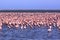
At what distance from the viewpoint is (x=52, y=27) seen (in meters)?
15.6

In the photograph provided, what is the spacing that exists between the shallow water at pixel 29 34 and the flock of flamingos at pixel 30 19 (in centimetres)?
95

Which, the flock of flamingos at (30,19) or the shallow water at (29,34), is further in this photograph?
the flock of flamingos at (30,19)

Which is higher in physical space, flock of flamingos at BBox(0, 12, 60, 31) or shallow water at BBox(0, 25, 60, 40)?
flock of flamingos at BBox(0, 12, 60, 31)

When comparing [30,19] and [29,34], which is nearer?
[29,34]

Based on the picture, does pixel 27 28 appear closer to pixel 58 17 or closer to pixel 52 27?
pixel 52 27

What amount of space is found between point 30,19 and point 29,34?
323 cm

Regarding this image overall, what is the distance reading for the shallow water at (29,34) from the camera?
43.1 feet

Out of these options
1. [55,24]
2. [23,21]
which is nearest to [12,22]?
[23,21]

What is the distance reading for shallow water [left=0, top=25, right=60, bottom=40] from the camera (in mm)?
13141

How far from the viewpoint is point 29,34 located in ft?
46.0

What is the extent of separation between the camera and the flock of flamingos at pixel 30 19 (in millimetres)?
16594

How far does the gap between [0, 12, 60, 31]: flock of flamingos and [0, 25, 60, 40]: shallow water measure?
37.4 inches

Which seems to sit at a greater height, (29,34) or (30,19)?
(30,19)

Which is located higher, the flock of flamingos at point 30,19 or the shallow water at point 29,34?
the flock of flamingos at point 30,19
